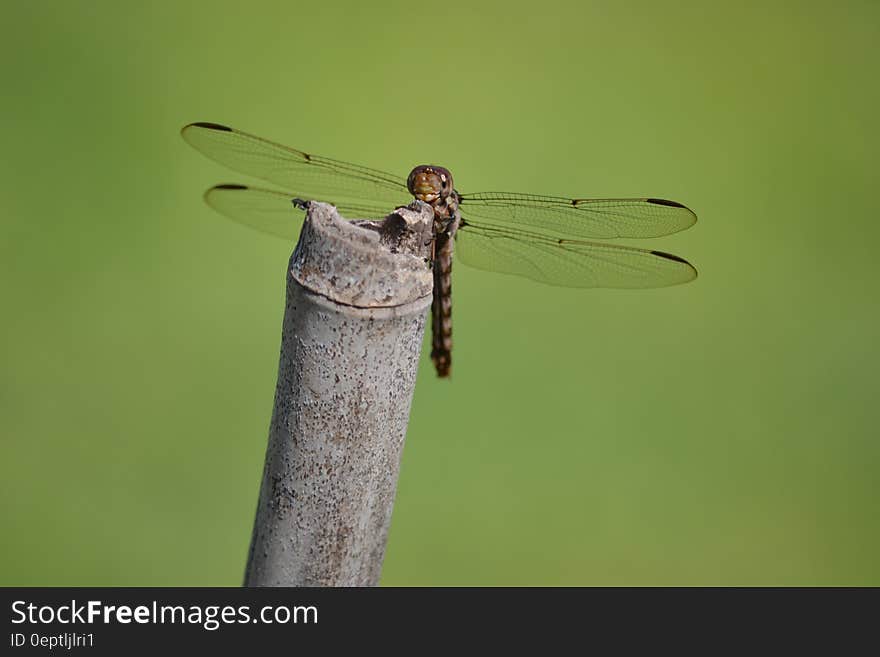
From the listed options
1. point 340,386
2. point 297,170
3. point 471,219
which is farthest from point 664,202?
point 340,386

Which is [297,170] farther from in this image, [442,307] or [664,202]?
[664,202]

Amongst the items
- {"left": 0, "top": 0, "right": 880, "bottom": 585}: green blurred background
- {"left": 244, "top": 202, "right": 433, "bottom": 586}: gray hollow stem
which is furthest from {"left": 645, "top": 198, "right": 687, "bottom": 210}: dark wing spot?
{"left": 244, "top": 202, "right": 433, "bottom": 586}: gray hollow stem

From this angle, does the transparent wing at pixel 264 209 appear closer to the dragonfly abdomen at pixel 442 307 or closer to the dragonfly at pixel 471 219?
the dragonfly at pixel 471 219

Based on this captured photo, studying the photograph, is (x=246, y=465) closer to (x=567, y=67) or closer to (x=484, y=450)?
(x=484, y=450)

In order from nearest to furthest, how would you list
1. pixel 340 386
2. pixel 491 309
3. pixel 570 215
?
pixel 340 386 → pixel 570 215 → pixel 491 309

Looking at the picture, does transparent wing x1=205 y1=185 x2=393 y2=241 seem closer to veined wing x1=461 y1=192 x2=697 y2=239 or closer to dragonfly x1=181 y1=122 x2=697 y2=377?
dragonfly x1=181 y1=122 x2=697 y2=377
